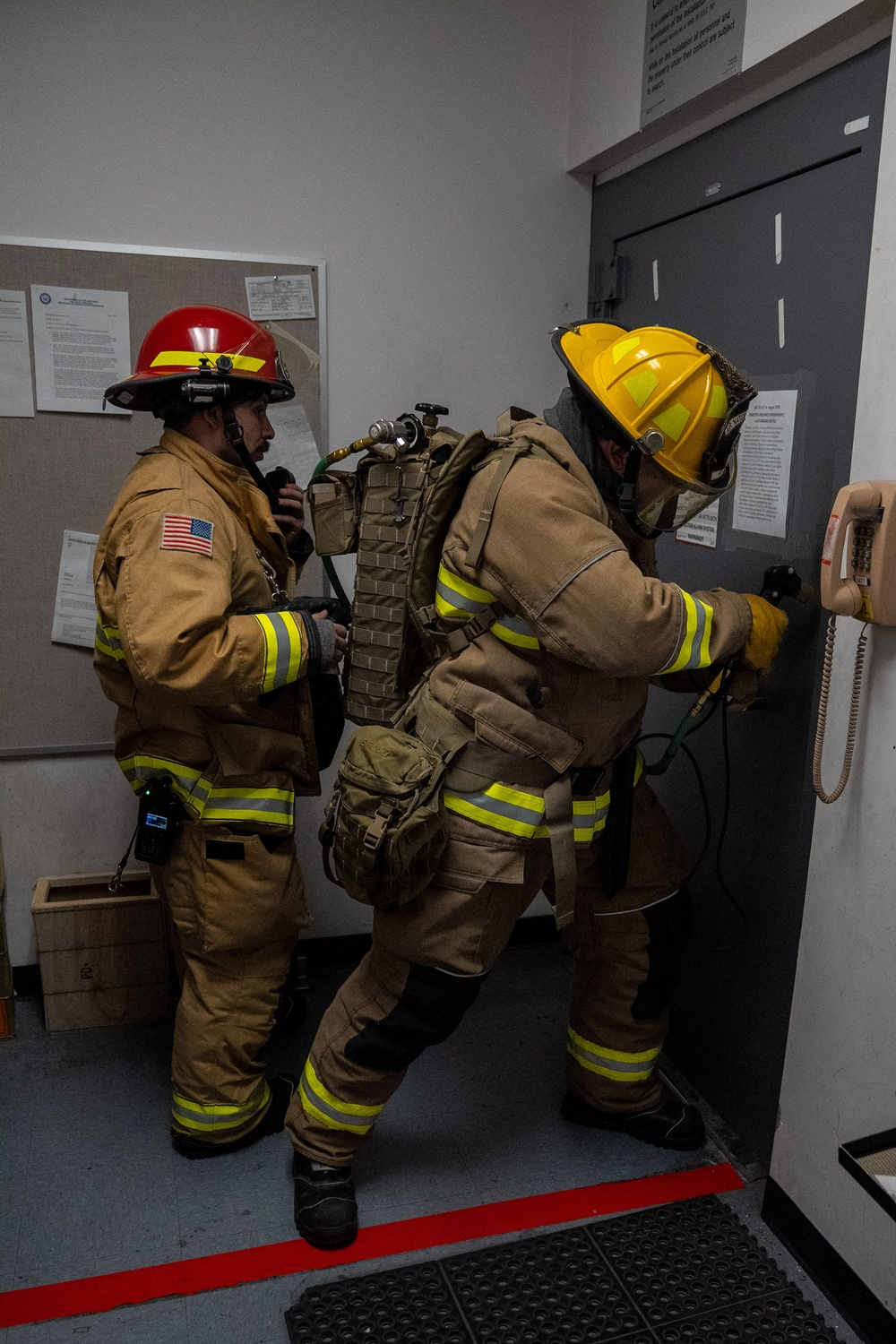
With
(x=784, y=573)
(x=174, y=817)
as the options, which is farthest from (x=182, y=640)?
(x=784, y=573)

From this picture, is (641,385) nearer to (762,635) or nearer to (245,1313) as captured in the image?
(762,635)

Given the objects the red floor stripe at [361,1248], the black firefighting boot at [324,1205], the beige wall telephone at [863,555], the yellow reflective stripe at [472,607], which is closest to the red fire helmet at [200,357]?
the yellow reflective stripe at [472,607]

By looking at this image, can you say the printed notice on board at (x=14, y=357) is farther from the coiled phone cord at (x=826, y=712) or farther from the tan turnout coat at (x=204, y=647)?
the coiled phone cord at (x=826, y=712)

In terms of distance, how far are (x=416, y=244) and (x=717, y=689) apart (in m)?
1.88

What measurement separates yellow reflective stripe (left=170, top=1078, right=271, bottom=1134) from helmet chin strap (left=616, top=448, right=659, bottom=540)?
5.81ft

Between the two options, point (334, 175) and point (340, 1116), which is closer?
point (340, 1116)

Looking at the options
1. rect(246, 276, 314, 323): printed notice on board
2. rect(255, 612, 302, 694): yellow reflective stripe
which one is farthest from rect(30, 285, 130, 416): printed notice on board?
→ rect(255, 612, 302, 694): yellow reflective stripe

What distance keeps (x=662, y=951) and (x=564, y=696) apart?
33.5 inches

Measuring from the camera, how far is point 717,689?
7.50 feet

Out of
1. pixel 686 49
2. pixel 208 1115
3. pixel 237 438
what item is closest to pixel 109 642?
pixel 237 438

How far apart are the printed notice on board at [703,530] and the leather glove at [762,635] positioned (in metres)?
0.53

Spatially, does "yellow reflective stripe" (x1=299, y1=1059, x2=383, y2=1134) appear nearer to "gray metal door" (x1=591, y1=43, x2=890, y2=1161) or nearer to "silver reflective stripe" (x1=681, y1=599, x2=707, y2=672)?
"gray metal door" (x1=591, y1=43, x2=890, y2=1161)

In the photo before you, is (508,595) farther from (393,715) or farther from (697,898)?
(697,898)

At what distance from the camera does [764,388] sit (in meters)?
2.52
